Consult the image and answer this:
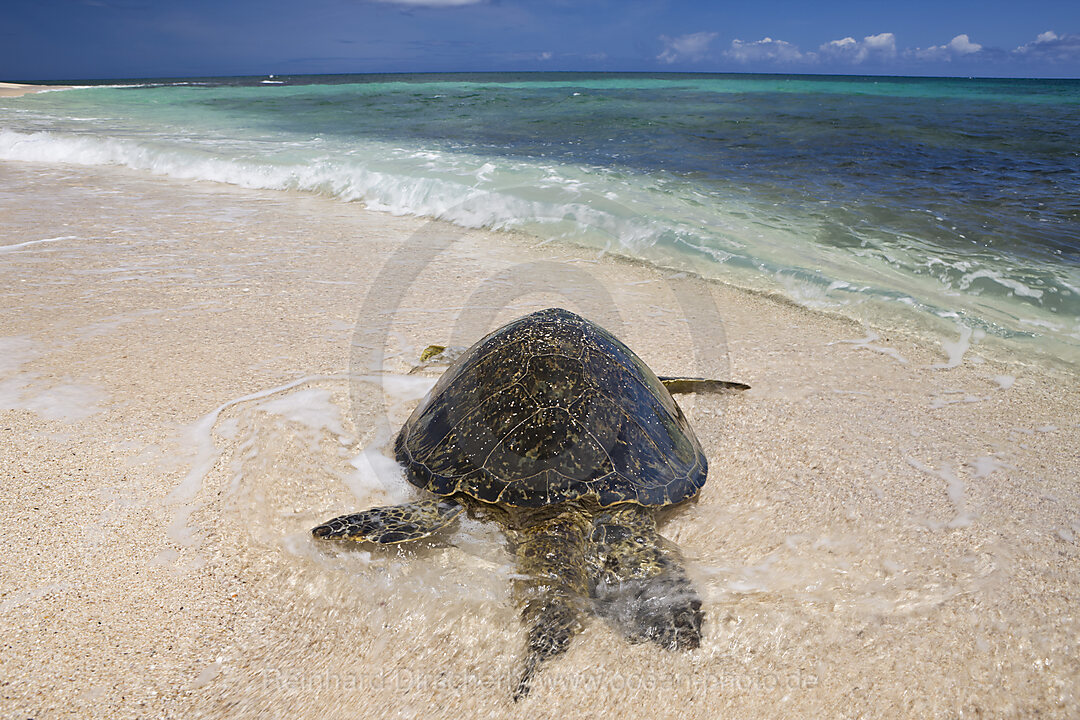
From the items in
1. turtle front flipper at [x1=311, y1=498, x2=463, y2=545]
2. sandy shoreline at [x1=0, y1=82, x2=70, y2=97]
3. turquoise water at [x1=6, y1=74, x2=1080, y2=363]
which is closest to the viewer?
turtle front flipper at [x1=311, y1=498, x2=463, y2=545]

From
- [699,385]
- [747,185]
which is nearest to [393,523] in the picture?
[699,385]

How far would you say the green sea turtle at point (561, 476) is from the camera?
2.21m

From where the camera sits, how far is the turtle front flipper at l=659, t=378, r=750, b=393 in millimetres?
3666

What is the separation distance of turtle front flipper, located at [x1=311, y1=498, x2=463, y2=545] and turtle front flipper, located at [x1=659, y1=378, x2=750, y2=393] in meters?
1.63

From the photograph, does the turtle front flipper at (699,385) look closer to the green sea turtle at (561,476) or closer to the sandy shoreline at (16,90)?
the green sea turtle at (561,476)

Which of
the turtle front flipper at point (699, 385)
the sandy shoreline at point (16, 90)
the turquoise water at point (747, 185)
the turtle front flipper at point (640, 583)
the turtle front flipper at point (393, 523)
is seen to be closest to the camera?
the turtle front flipper at point (640, 583)

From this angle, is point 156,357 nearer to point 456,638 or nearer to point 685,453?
point 456,638

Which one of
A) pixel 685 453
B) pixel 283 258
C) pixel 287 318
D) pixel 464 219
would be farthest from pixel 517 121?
pixel 685 453

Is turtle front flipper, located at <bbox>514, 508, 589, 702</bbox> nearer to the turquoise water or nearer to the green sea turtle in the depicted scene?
the green sea turtle

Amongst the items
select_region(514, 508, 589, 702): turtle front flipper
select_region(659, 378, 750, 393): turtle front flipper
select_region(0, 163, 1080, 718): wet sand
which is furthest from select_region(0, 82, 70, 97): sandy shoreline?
select_region(514, 508, 589, 702): turtle front flipper

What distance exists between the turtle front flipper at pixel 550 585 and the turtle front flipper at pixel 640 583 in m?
0.08

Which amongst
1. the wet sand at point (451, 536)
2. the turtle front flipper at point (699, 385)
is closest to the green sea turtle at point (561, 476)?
the wet sand at point (451, 536)

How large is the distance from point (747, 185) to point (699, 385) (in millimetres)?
7121

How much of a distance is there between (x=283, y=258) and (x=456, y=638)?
5.03 metres
